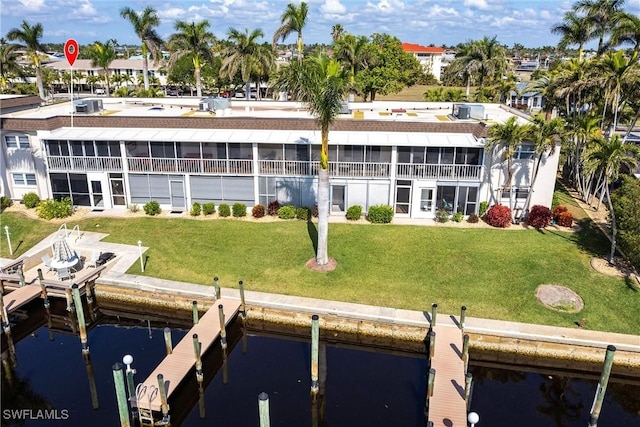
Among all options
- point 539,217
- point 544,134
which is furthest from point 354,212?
point 544,134

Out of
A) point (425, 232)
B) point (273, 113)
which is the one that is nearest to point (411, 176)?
point (425, 232)

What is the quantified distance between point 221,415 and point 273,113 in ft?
83.0

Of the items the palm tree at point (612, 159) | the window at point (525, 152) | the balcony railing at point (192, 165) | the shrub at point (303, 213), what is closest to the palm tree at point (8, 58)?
the balcony railing at point (192, 165)

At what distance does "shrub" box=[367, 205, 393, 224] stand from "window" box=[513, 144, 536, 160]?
28.3ft

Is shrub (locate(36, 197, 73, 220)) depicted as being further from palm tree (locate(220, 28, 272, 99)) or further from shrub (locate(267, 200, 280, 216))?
palm tree (locate(220, 28, 272, 99))

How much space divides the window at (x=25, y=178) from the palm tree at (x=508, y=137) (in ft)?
98.9

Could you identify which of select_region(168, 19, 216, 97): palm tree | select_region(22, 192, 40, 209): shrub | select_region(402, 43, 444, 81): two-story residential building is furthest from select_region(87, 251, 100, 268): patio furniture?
select_region(402, 43, 444, 81): two-story residential building

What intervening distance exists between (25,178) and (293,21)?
28777 millimetres

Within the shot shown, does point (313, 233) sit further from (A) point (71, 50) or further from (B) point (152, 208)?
(A) point (71, 50)

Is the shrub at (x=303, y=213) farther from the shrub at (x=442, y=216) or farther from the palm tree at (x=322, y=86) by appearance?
the palm tree at (x=322, y=86)

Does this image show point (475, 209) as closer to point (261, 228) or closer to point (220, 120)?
point (261, 228)

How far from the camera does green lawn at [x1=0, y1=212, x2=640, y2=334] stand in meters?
22.3

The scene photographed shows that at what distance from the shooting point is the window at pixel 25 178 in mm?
33500

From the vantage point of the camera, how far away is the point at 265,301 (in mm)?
22234
